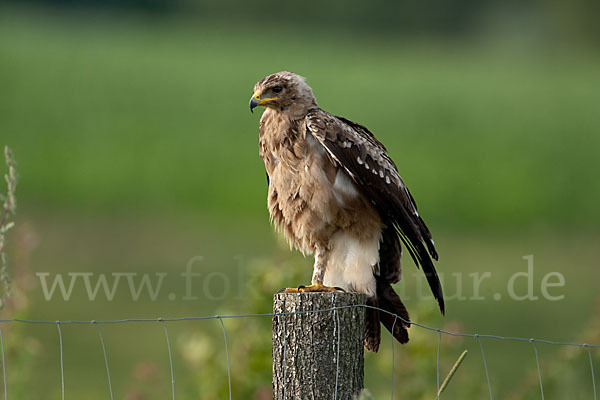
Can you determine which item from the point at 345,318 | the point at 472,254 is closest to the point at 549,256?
the point at 472,254

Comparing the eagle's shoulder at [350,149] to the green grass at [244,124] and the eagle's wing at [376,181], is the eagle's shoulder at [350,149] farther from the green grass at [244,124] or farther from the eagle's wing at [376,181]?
the green grass at [244,124]

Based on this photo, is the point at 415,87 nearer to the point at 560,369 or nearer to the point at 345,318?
the point at 560,369

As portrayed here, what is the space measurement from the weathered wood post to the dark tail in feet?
2.52

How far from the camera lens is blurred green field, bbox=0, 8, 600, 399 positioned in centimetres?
938

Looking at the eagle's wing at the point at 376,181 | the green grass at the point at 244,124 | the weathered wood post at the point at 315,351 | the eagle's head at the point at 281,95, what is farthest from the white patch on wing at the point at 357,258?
the green grass at the point at 244,124

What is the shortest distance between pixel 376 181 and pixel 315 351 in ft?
4.17

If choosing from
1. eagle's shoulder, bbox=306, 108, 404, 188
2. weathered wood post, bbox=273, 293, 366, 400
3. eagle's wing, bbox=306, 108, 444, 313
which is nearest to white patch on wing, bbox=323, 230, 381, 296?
eagle's wing, bbox=306, 108, 444, 313

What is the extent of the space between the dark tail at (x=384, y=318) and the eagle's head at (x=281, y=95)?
0.94 metres

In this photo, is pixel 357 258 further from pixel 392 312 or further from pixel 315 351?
pixel 315 351

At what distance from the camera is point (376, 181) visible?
14.2ft

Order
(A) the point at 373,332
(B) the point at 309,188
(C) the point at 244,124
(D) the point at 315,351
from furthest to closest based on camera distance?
(C) the point at 244,124 → (B) the point at 309,188 → (A) the point at 373,332 → (D) the point at 315,351

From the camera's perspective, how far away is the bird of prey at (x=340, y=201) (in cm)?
430

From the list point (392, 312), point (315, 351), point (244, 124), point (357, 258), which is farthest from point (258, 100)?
point (244, 124)

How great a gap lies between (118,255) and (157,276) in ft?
4.99
